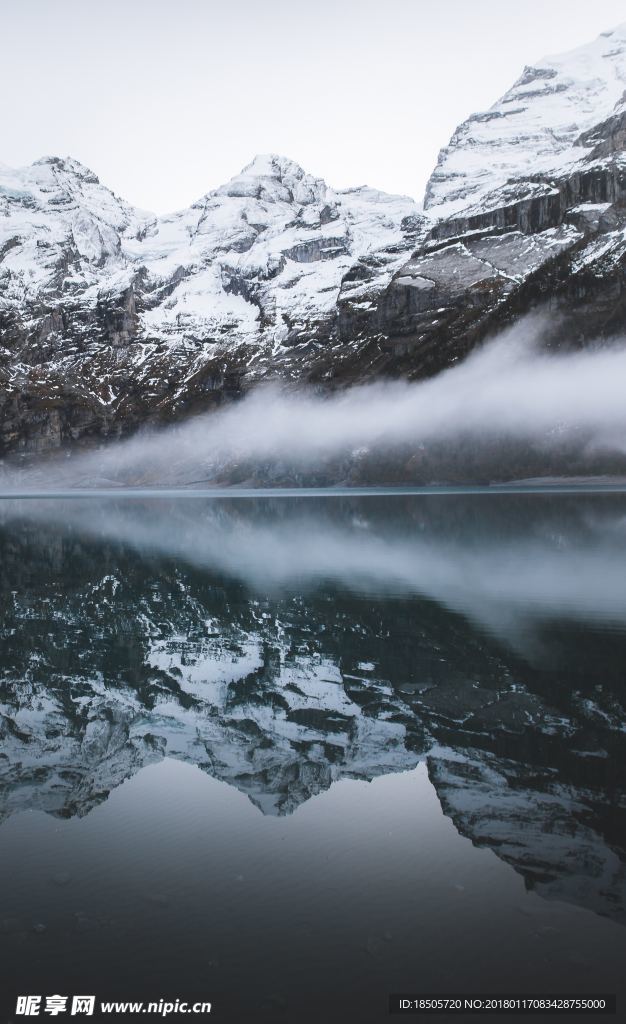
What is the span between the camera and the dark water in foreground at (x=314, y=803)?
10789 mm

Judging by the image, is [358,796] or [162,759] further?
[162,759]

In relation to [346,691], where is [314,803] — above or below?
below

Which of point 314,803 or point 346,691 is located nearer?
point 314,803

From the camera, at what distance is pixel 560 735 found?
66.1 feet

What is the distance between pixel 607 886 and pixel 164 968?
27.4 feet

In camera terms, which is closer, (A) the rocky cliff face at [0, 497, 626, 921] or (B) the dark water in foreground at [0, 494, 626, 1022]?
(B) the dark water in foreground at [0, 494, 626, 1022]

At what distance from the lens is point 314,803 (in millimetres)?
16844

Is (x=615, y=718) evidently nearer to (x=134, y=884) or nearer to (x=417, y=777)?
(x=417, y=777)

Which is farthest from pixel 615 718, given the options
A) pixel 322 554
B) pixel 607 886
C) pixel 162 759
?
pixel 322 554

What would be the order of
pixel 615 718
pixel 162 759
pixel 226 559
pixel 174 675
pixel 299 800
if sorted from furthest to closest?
pixel 226 559
pixel 174 675
pixel 615 718
pixel 162 759
pixel 299 800

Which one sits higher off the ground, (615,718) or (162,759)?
(615,718)

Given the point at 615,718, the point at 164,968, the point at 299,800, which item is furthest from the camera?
the point at 615,718

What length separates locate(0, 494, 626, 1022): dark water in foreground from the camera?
10.8 meters

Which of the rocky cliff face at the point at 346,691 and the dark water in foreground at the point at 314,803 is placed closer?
the dark water in foreground at the point at 314,803
